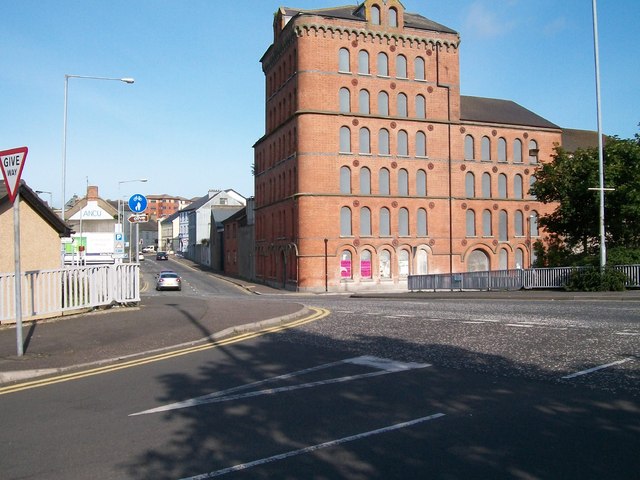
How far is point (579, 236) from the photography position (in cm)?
3416

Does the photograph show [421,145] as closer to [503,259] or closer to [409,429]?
[503,259]

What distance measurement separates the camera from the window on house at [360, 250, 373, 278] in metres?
53.3

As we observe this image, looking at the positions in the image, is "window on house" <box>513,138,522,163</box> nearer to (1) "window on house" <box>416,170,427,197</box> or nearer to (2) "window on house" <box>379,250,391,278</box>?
(1) "window on house" <box>416,170,427,197</box>

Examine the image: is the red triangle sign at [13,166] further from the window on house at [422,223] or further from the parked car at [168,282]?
the window on house at [422,223]

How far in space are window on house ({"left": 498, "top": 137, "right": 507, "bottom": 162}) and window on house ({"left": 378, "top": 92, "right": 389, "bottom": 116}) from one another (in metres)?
12.3

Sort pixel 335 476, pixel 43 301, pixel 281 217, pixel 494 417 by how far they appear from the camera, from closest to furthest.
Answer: pixel 335 476 → pixel 494 417 → pixel 43 301 → pixel 281 217

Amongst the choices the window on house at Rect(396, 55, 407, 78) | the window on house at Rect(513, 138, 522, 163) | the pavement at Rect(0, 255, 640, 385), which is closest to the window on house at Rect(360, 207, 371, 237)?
the window on house at Rect(396, 55, 407, 78)

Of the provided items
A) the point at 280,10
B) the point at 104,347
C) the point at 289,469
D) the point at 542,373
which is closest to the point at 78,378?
the point at 104,347

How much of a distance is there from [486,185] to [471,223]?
13.4 feet

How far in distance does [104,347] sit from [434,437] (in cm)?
768

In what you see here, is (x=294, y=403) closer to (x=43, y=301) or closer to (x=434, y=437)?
(x=434, y=437)

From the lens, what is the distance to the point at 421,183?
5606 centimetres

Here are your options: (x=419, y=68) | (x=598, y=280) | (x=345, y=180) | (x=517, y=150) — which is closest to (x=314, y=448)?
(x=598, y=280)

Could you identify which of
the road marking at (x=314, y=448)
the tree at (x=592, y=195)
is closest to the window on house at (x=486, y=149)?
the tree at (x=592, y=195)
